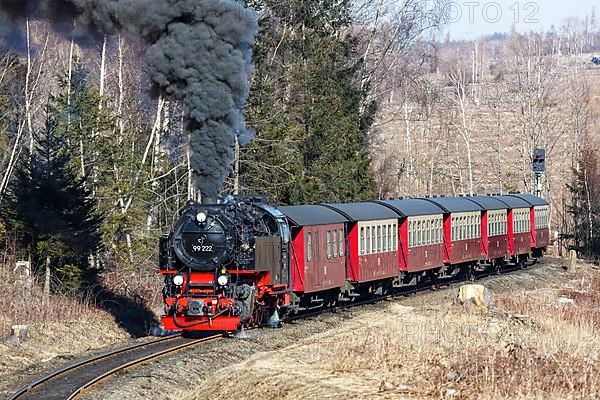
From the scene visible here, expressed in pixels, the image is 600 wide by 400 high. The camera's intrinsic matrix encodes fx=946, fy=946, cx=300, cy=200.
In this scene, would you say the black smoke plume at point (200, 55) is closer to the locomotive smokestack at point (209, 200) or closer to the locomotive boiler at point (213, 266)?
the locomotive smokestack at point (209, 200)

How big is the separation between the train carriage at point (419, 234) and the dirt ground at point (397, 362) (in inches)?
258

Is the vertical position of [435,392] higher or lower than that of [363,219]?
lower

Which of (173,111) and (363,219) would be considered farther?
(173,111)

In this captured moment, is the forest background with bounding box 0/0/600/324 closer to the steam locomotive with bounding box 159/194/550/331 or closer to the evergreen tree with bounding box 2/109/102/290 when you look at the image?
the evergreen tree with bounding box 2/109/102/290

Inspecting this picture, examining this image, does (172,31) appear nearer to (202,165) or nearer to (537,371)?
(202,165)

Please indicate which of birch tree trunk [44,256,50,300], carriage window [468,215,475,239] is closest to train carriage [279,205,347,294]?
birch tree trunk [44,256,50,300]

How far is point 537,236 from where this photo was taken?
42.1m

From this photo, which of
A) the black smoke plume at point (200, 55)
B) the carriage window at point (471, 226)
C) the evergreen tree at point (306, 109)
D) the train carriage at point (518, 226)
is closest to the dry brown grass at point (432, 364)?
the black smoke plume at point (200, 55)

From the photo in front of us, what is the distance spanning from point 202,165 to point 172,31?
8.98 feet

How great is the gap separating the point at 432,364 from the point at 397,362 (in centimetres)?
68

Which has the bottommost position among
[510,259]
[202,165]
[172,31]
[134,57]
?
[510,259]

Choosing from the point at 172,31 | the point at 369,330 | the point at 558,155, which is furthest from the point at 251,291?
the point at 558,155

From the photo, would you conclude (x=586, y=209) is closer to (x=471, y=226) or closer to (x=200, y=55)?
(x=471, y=226)

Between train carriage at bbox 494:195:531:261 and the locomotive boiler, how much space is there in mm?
21402
